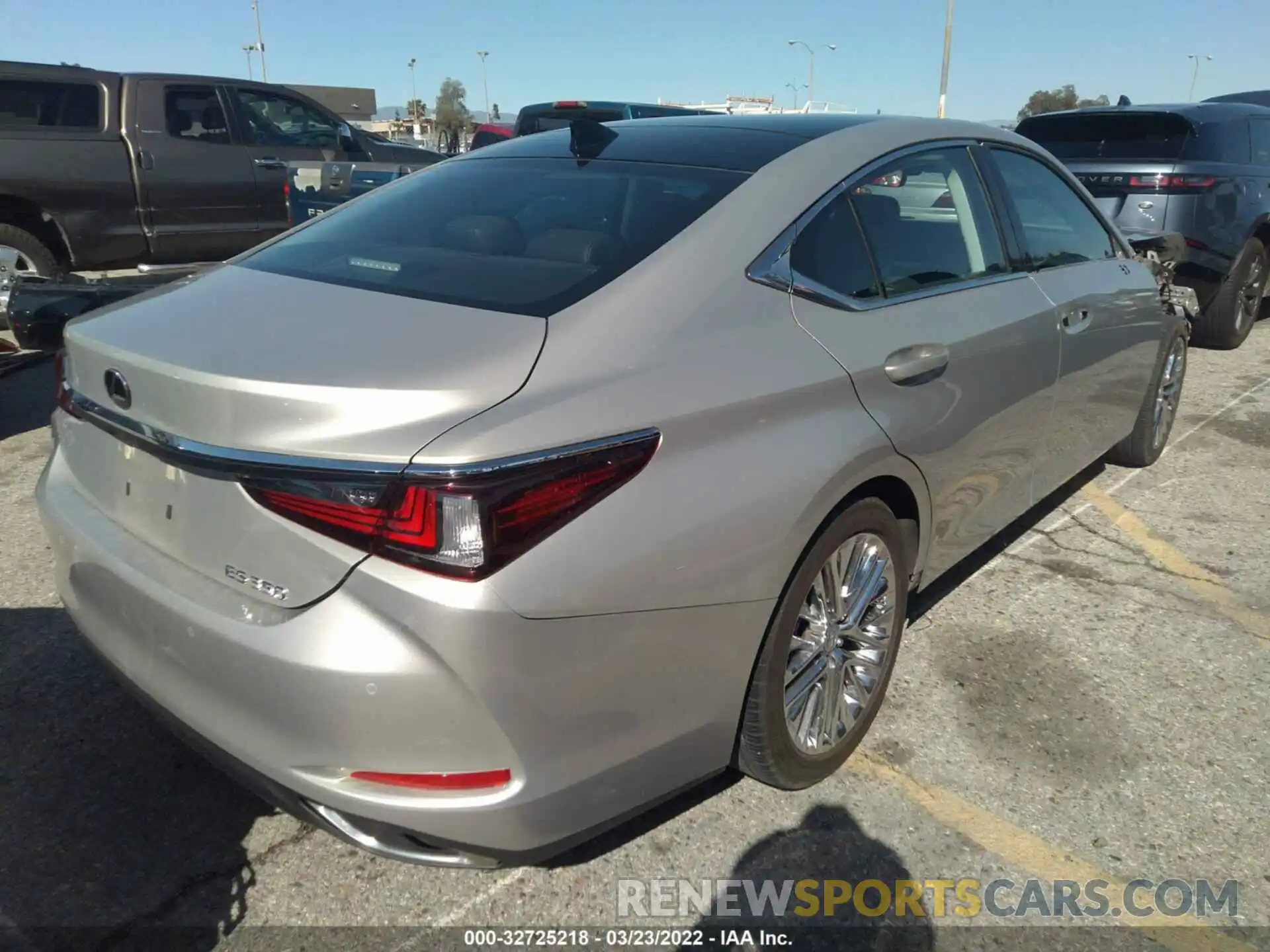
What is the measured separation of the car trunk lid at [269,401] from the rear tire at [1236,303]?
7.10 m

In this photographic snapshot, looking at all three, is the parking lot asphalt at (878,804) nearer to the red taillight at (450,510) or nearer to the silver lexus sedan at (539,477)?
the silver lexus sedan at (539,477)

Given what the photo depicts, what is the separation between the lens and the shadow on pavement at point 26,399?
18.3 feet

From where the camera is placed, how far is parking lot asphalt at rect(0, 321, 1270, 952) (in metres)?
2.20

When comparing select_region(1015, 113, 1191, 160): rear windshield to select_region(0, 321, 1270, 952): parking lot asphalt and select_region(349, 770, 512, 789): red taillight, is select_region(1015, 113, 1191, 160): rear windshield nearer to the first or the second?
select_region(0, 321, 1270, 952): parking lot asphalt

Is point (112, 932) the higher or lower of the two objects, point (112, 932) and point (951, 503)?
the lower

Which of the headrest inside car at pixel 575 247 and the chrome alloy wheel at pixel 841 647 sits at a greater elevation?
the headrest inside car at pixel 575 247

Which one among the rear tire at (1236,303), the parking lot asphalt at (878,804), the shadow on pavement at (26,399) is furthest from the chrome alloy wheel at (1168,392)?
the shadow on pavement at (26,399)

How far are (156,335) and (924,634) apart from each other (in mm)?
2558

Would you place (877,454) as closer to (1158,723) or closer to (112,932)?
(1158,723)

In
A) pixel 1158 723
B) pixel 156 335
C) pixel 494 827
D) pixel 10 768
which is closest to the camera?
pixel 494 827

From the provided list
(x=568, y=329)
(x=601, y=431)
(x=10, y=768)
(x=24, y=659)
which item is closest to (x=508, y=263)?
(x=568, y=329)

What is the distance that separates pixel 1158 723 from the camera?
9.61 ft

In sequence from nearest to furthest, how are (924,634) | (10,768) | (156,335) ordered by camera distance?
(156,335) < (10,768) < (924,634)

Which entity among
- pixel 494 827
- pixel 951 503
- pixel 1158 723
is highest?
pixel 951 503
